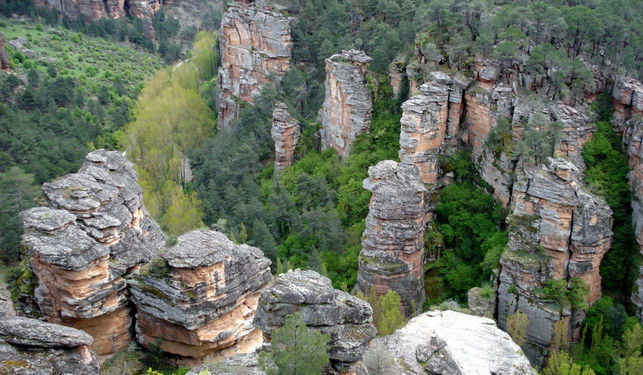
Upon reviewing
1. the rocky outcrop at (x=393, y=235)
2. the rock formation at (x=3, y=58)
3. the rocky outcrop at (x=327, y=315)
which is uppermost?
the rock formation at (x=3, y=58)

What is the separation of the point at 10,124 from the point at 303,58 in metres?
32.6

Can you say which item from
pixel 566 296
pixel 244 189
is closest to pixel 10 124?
pixel 244 189

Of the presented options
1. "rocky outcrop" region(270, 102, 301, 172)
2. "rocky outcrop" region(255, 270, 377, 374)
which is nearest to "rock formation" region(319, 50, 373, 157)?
"rocky outcrop" region(270, 102, 301, 172)

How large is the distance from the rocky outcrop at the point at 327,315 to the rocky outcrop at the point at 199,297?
4.29m

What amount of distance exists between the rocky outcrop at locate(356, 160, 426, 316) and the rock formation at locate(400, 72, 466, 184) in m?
5.08

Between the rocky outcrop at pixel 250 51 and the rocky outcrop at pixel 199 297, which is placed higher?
the rocky outcrop at pixel 250 51

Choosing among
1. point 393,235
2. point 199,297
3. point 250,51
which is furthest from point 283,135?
point 199,297

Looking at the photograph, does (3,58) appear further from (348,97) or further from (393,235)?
(393,235)

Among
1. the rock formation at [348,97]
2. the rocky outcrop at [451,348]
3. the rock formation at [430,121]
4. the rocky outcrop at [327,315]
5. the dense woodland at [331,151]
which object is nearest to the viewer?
the rocky outcrop at [327,315]

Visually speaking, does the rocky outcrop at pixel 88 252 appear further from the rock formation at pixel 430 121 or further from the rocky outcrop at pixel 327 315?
the rock formation at pixel 430 121

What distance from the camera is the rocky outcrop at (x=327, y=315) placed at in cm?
2258

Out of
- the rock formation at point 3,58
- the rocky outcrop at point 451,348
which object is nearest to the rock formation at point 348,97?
the rocky outcrop at point 451,348

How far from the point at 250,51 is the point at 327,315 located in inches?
2163

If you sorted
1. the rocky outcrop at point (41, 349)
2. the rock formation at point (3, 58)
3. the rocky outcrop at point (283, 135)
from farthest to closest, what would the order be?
1. the rock formation at point (3, 58)
2. the rocky outcrop at point (283, 135)
3. the rocky outcrop at point (41, 349)
